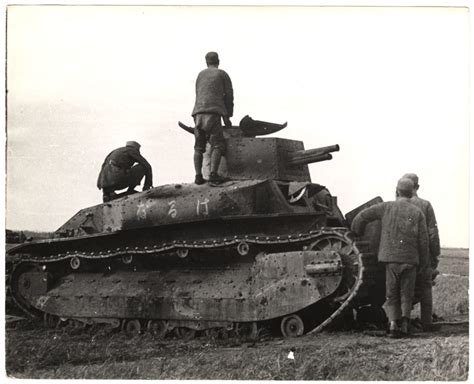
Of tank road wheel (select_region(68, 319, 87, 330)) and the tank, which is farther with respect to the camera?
tank road wheel (select_region(68, 319, 87, 330))

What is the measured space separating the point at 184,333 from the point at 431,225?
4.86 metres

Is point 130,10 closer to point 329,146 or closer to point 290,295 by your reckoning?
point 329,146

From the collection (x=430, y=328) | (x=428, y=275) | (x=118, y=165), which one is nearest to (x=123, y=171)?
(x=118, y=165)

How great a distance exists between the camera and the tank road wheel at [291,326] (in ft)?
39.8

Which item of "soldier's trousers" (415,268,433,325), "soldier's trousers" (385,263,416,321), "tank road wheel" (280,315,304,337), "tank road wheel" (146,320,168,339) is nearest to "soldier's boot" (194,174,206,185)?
"tank road wheel" (146,320,168,339)

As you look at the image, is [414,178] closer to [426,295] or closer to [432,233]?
[432,233]

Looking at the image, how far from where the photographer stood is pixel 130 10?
12.3 m

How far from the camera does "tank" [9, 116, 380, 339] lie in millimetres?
12094

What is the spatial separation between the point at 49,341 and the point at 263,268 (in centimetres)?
399

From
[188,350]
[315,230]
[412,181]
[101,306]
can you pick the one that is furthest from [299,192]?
[101,306]

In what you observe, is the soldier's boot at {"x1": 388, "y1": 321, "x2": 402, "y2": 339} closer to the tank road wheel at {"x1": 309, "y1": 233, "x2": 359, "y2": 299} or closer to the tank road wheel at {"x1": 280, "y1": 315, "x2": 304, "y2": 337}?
the tank road wheel at {"x1": 309, "y1": 233, "x2": 359, "y2": 299}

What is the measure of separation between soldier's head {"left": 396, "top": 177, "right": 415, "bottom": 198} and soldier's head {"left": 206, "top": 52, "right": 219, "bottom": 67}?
4334 millimetres

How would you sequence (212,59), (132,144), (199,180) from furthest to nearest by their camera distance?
(132,144), (212,59), (199,180)

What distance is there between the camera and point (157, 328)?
540 inches
